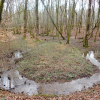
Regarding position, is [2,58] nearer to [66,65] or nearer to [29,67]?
[29,67]

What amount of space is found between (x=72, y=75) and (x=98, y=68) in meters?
3.54

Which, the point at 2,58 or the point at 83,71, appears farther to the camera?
the point at 2,58

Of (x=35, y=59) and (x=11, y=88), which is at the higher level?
(x=35, y=59)

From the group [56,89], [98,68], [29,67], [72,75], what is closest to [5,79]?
[29,67]

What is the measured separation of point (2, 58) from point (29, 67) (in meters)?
4.11

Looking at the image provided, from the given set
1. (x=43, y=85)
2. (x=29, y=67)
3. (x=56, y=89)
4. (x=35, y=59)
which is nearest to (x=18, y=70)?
(x=29, y=67)

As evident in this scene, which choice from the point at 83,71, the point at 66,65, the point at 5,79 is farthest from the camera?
the point at 66,65

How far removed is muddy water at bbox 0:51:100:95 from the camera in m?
7.95

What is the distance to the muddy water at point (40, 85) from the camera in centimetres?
795

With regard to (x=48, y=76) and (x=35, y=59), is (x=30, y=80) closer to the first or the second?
(x=48, y=76)

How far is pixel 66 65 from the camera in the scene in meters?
11.5

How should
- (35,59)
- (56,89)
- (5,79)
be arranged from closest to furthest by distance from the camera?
1. (56,89)
2. (5,79)
3. (35,59)

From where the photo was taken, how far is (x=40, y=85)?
344 inches

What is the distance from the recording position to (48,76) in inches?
380
